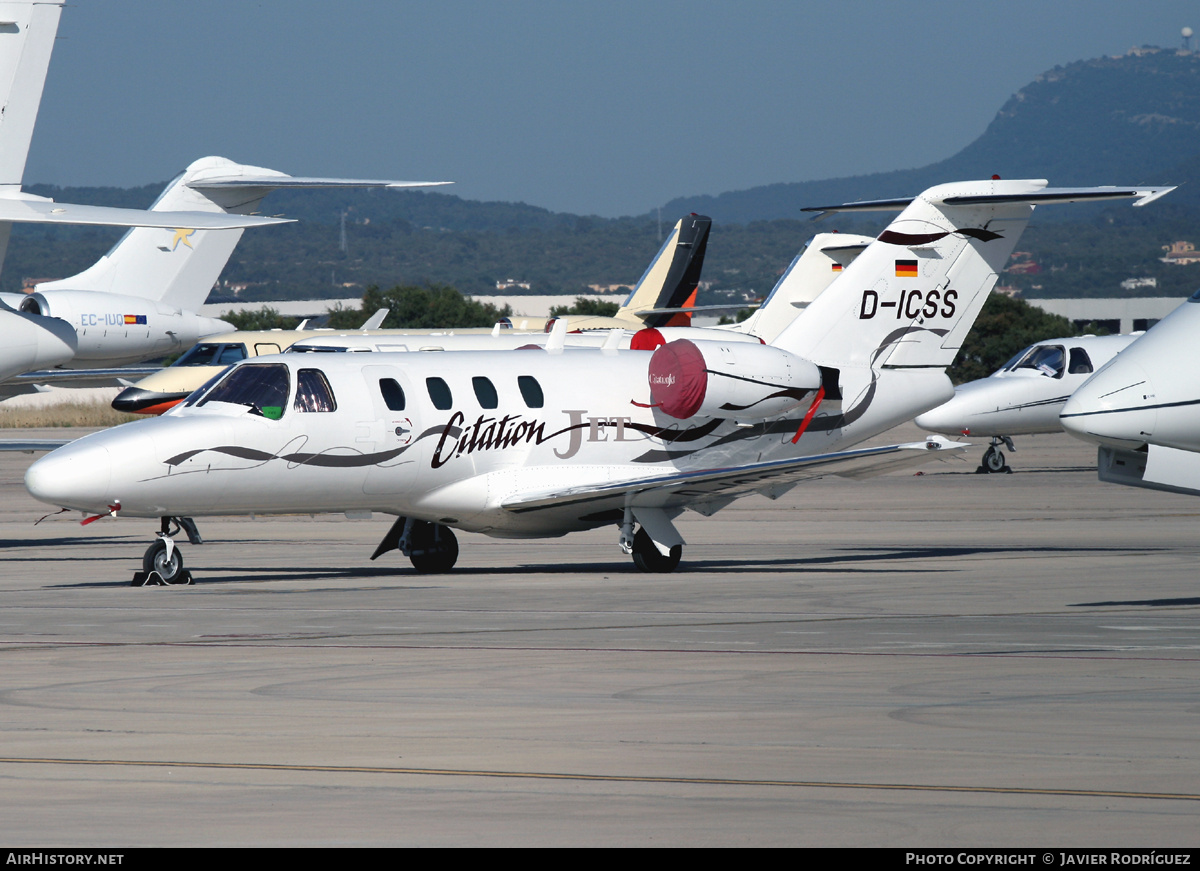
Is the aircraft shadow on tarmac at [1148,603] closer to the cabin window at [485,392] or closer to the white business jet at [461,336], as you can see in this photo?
the cabin window at [485,392]

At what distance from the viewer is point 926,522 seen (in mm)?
28688

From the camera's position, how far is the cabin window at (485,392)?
2027 cm

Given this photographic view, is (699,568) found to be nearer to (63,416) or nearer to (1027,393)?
(1027,393)

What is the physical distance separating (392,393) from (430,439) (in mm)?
718

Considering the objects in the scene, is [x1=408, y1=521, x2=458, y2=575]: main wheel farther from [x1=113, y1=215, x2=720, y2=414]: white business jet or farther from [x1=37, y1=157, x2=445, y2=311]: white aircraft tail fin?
[x1=37, y1=157, x2=445, y2=311]: white aircraft tail fin

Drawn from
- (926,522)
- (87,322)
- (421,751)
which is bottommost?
(926,522)

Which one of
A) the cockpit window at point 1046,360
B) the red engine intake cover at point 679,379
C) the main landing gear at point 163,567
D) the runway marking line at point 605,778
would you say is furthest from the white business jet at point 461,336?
the runway marking line at point 605,778

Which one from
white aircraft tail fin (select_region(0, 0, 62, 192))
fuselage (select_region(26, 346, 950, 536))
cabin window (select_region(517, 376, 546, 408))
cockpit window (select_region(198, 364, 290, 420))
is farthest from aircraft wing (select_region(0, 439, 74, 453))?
cabin window (select_region(517, 376, 546, 408))

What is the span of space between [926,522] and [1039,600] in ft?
41.4

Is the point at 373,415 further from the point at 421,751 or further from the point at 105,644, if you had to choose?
the point at 421,751

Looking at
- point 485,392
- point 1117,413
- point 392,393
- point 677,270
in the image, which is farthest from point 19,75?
point 677,270

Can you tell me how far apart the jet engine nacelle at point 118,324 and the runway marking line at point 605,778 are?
2229 centimetres

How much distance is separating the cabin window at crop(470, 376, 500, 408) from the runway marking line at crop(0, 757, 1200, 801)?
1179 centimetres

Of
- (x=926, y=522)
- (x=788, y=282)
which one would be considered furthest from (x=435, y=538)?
(x=788, y=282)
